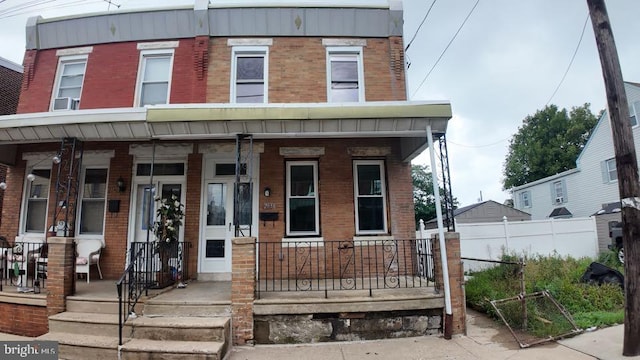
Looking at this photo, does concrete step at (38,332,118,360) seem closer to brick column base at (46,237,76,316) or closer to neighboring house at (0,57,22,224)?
brick column base at (46,237,76,316)

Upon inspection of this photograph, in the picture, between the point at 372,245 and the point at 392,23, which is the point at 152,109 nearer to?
the point at 372,245

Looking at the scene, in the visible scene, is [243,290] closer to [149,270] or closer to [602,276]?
[149,270]

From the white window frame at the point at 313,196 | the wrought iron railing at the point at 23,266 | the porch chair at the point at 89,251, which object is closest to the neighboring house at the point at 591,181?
the white window frame at the point at 313,196

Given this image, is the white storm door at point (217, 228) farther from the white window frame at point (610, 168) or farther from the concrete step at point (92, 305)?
the white window frame at point (610, 168)

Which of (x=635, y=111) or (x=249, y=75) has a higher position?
(x=635, y=111)

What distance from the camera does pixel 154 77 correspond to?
9.25 metres

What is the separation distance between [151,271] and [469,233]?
8.60 m

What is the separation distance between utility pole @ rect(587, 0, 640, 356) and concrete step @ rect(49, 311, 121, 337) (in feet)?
24.0

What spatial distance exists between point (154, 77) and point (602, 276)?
11.6 metres

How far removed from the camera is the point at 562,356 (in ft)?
16.0

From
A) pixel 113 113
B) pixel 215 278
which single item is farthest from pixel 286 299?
pixel 113 113

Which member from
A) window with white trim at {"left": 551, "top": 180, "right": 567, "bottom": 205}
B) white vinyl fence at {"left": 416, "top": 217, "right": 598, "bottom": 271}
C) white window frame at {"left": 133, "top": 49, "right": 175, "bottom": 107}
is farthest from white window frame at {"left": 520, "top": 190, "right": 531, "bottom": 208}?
white window frame at {"left": 133, "top": 49, "right": 175, "bottom": 107}

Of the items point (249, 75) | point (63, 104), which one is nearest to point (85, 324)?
point (63, 104)

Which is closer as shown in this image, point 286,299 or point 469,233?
point 286,299
